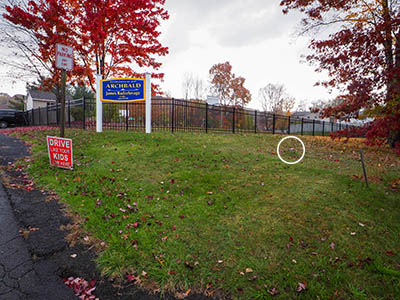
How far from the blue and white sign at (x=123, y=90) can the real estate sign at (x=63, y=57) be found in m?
3.47

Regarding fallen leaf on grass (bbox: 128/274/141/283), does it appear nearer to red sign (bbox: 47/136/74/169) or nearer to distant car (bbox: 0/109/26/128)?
red sign (bbox: 47/136/74/169)

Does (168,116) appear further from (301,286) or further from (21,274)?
(301,286)

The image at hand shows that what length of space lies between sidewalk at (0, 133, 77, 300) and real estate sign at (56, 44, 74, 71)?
4.16 m

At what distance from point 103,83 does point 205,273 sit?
368 inches

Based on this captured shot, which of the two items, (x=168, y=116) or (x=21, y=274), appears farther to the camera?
(x=168, y=116)

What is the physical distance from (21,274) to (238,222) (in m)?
2.97

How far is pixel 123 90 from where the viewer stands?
979 cm

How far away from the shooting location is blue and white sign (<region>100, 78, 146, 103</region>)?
31.6ft

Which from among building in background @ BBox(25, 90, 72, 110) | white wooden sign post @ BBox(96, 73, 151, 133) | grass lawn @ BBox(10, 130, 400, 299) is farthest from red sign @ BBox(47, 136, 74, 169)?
building in background @ BBox(25, 90, 72, 110)

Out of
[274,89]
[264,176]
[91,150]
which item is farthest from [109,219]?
[274,89]

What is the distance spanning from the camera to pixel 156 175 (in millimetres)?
5691

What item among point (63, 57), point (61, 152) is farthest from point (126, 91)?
point (61, 152)

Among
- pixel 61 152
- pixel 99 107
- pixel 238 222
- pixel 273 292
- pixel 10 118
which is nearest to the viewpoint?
pixel 273 292

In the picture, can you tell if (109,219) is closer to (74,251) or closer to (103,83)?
(74,251)
